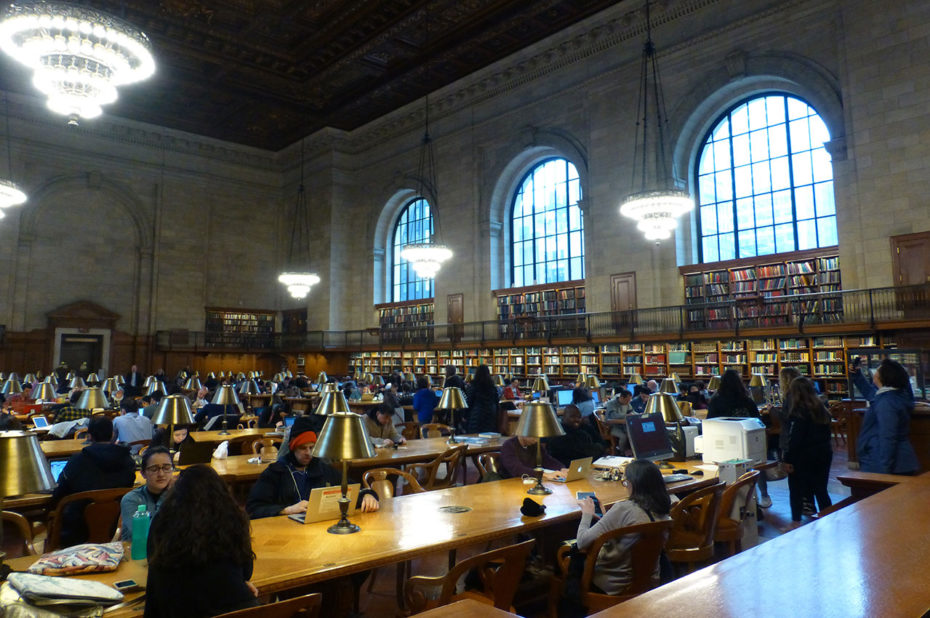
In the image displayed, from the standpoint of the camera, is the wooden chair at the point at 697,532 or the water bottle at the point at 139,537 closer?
the water bottle at the point at 139,537

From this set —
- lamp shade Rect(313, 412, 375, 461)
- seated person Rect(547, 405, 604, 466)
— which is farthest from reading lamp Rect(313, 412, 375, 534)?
seated person Rect(547, 405, 604, 466)

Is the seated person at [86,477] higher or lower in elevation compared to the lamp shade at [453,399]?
lower

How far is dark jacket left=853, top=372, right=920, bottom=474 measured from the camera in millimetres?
4121

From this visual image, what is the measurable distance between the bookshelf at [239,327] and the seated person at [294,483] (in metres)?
18.4

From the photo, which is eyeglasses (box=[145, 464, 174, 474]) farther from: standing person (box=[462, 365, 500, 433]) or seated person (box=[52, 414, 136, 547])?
standing person (box=[462, 365, 500, 433])

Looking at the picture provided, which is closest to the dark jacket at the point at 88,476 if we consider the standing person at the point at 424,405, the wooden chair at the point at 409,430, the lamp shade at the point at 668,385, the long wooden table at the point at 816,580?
the long wooden table at the point at 816,580

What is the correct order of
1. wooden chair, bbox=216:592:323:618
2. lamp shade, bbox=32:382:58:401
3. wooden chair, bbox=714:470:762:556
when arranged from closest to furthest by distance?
wooden chair, bbox=216:592:323:618 < wooden chair, bbox=714:470:762:556 < lamp shade, bbox=32:382:58:401

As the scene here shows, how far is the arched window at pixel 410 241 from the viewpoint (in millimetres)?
19656

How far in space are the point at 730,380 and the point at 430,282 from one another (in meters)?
14.5

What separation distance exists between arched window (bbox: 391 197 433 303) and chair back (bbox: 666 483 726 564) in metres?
16.0

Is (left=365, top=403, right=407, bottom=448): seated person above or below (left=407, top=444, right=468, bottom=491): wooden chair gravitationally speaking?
above

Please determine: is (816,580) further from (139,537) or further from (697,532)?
(139,537)

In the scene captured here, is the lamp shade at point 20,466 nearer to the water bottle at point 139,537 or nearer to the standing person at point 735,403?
the water bottle at point 139,537

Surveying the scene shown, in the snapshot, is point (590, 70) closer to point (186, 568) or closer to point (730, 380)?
point (730, 380)
